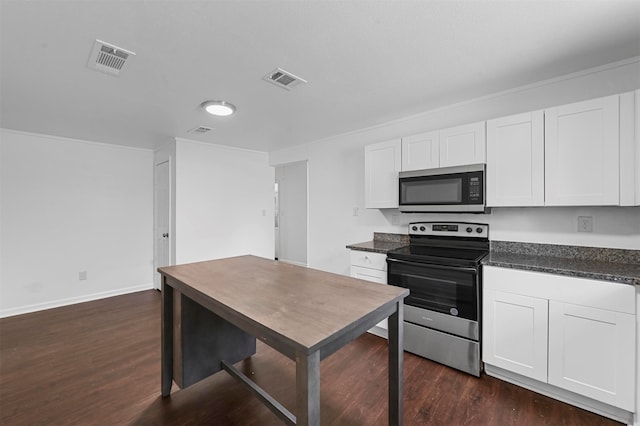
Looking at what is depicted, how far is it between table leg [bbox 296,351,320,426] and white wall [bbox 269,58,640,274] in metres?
2.30

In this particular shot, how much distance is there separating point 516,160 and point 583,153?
0.38 metres

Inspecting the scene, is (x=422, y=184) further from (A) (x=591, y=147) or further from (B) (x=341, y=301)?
(B) (x=341, y=301)

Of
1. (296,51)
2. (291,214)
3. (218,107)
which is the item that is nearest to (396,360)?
(296,51)

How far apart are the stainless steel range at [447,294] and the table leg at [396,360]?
3.36 feet

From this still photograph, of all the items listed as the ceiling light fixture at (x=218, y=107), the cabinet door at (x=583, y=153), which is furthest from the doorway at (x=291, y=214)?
the cabinet door at (x=583, y=153)

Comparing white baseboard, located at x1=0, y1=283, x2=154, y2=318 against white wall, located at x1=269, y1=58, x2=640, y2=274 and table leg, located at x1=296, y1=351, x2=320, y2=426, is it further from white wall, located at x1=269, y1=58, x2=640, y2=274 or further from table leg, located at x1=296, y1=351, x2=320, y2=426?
table leg, located at x1=296, y1=351, x2=320, y2=426

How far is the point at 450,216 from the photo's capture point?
109 inches

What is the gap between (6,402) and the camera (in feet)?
6.07

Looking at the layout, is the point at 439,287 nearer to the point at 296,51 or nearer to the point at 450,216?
the point at 450,216

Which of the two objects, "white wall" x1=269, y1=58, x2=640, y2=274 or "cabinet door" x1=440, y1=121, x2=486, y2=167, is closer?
"white wall" x1=269, y1=58, x2=640, y2=274

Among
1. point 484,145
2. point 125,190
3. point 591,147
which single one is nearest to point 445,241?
point 484,145

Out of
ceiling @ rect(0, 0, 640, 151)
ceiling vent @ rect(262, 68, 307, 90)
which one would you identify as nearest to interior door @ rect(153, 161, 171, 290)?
ceiling @ rect(0, 0, 640, 151)

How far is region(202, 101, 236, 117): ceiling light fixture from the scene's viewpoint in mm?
2574

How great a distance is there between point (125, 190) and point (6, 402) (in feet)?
10.2
